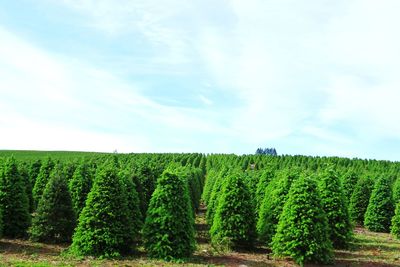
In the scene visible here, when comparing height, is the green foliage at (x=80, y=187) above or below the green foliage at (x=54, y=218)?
above

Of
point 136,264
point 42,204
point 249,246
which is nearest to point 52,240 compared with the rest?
point 42,204

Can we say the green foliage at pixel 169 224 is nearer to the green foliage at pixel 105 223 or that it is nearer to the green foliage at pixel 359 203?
the green foliage at pixel 105 223

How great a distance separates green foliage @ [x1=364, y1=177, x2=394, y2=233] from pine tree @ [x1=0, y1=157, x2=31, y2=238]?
24.5m

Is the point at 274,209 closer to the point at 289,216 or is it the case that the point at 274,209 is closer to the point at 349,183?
the point at 289,216

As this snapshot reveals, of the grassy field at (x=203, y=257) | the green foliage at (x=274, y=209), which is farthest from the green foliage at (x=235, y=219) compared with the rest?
the green foliage at (x=274, y=209)

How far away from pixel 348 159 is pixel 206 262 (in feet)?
277

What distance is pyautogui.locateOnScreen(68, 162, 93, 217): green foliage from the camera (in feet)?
78.0

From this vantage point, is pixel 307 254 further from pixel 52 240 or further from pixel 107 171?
pixel 52 240

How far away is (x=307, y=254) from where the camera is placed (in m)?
17.5

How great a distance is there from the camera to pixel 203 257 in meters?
18.2

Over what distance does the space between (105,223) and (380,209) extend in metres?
23.1

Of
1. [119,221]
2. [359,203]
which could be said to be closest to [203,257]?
[119,221]

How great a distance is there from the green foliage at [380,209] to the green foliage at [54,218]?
22.6 metres

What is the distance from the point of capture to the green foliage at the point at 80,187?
78.0 feet
